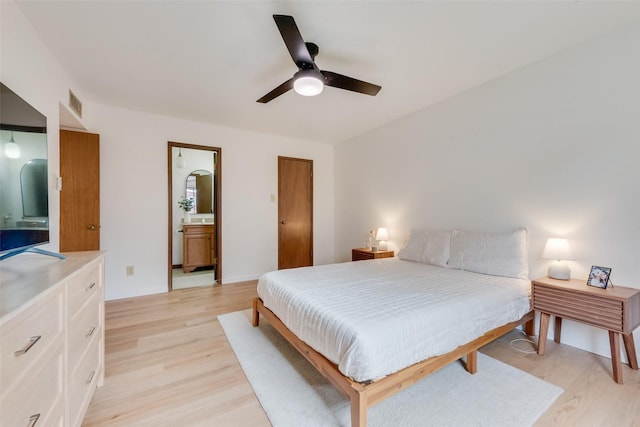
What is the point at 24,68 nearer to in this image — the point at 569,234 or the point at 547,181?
the point at 547,181

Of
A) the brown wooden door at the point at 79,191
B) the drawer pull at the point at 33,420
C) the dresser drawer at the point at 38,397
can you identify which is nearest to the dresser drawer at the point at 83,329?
the dresser drawer at the point at 38,397

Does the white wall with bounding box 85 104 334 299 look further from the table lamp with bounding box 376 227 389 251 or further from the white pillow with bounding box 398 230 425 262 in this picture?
the white pillow with bounding box 398 230 425 262

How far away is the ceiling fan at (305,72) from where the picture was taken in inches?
63.2

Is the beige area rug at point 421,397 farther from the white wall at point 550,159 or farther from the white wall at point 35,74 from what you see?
the white wall at point 35,74

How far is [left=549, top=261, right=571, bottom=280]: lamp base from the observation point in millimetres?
2107

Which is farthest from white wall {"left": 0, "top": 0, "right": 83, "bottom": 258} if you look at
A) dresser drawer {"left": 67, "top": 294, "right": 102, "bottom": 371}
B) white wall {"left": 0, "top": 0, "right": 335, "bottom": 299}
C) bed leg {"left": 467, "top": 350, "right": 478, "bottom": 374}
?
bed leg {"left": 467, "top": 350, "right": 478, "bottom": 374}

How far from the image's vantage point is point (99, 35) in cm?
196

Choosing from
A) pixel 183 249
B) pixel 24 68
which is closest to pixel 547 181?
pixel 24 68

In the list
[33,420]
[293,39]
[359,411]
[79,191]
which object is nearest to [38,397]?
[33,420]

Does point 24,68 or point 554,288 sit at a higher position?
point 24,68

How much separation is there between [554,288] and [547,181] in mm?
973

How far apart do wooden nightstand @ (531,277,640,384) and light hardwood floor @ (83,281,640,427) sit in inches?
7.6

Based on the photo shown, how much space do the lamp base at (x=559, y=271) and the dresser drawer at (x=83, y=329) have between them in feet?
10.5

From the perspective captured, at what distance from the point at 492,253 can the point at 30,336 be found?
312cm
